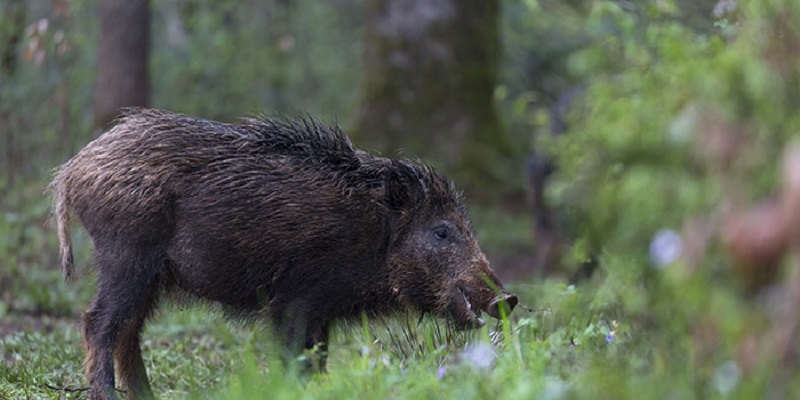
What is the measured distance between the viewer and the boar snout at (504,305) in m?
5.01

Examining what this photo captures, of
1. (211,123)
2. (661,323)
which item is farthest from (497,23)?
(661,323)

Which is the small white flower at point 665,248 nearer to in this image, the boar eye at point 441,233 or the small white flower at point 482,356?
the small white flower at point 482,356

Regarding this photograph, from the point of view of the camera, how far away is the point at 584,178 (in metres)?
5.25

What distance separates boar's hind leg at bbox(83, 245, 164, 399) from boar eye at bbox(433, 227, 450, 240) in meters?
1.36

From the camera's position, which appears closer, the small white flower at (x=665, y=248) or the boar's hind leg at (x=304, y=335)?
the small white flower at (x=665, y=248)

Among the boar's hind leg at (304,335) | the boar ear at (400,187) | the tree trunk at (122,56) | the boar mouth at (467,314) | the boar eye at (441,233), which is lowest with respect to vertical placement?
the boar's hind leg at (304,335)

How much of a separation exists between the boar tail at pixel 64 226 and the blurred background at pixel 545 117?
5.63 ft

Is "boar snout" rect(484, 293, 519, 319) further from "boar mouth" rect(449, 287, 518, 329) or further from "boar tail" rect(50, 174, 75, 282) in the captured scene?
"boar tail" rect(50, 174, 75, 282)

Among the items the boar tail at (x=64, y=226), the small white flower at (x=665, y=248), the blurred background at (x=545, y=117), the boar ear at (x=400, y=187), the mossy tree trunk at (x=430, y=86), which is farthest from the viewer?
the mossy tree trunk at (x=430, y=86)

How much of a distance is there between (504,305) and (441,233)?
2.19 feet

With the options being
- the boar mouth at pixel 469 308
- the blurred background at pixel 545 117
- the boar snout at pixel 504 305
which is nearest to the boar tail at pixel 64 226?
the blurred background at pixel 545 117

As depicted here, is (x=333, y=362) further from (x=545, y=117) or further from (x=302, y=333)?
(x=545, y=117)

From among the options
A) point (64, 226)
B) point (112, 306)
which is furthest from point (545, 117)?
point (112, 306)

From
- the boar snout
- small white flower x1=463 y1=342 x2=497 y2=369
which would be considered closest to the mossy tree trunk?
the boar snout
